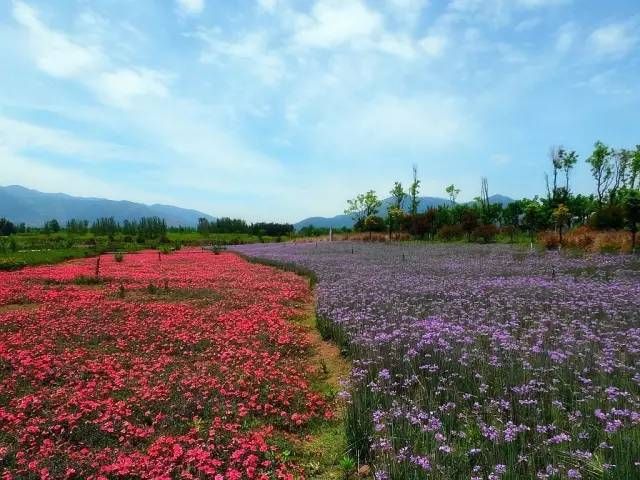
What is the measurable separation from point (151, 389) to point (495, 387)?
15.1 feet

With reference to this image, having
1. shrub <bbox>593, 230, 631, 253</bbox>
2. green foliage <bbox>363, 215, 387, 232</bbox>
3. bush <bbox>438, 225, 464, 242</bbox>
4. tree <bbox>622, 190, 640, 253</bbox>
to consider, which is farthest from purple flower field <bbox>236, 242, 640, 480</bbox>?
green foliage <bbox>363, 215, 387, 232</bbox>

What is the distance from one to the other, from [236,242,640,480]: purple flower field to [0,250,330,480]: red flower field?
1.02 metres

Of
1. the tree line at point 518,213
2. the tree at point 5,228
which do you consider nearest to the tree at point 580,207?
the tree line at point 518,213

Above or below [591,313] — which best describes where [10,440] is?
below

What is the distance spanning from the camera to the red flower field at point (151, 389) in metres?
4.42

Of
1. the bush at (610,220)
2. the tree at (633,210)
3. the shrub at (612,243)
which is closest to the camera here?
the tree at (633,210)

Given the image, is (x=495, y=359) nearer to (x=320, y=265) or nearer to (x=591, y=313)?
(x=591, y=313)

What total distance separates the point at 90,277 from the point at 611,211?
32682mm

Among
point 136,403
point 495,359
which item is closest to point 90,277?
point 136,403

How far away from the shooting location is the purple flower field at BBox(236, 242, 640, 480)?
359cm

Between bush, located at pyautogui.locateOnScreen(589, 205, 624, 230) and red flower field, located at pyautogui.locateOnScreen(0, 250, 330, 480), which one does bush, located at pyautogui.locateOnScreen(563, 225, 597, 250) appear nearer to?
bush, located at pyautogui.locateOnScreen(589, 205, 624, 230)

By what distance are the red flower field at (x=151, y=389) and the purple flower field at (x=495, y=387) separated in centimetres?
102

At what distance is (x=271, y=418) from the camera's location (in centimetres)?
558

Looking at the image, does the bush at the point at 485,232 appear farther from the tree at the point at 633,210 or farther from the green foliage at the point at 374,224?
the tree at the point at 633,210
